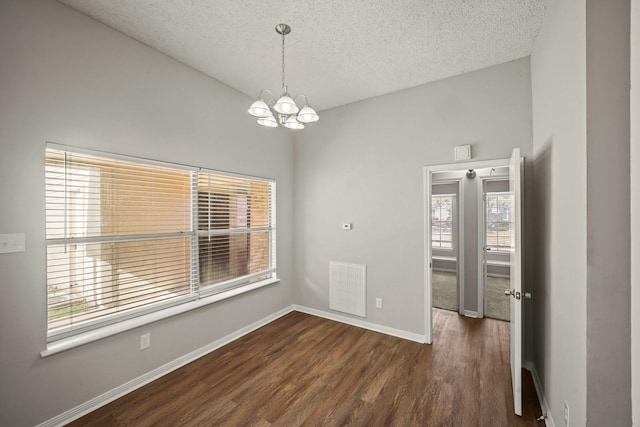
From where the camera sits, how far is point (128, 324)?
223 cm

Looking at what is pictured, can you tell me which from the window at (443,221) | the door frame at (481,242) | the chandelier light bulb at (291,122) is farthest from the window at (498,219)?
the chandelier light bulb at (291,122)

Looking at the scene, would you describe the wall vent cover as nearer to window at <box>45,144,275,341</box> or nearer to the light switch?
window at <box>45,144,275,341</box>

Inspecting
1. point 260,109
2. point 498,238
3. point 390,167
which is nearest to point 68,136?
point 260,109

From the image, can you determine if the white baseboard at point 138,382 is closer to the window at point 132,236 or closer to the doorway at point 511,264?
the window at point 132,236

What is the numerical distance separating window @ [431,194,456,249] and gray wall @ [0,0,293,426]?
5.78 meters

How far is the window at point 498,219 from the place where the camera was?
561 centimetres

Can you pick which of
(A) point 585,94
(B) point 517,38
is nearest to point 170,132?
(A) point 585,94

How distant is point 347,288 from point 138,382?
8.04ft

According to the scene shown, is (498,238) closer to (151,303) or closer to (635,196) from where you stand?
(635,196)

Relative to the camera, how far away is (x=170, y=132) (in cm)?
258

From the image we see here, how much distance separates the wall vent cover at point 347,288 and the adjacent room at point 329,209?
0.10 ft

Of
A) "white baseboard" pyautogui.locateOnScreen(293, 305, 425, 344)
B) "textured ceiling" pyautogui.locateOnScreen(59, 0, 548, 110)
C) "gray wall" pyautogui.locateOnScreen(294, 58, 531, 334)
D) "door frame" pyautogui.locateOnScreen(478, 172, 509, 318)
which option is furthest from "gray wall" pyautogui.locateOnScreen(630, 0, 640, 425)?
"door frame" pyautogui.locateOnScreen(478, 172, 509, 318)

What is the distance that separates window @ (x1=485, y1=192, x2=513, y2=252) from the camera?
561 centimetres

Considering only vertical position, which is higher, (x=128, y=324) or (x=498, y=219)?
(x=498, y=219)
